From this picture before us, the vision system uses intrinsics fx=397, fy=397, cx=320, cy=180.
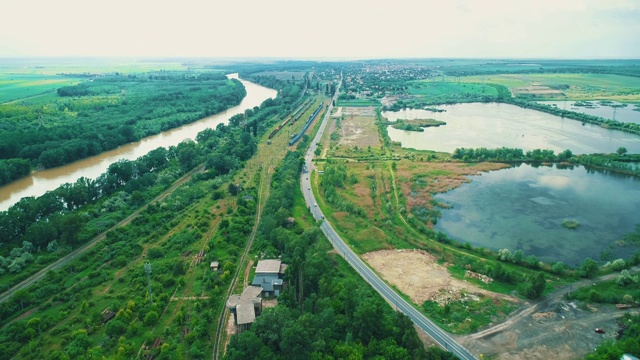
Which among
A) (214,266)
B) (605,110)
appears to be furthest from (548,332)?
(605,110)

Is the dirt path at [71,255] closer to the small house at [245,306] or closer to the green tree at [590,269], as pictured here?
the small house at [245,306]

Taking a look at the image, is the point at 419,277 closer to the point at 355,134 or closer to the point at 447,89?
the point at 355,134

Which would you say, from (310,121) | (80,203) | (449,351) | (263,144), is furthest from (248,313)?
(310,121)

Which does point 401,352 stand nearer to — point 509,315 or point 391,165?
point 509,315

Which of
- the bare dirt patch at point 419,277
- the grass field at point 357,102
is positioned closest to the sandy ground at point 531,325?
the bare dirt patch at point 419,277

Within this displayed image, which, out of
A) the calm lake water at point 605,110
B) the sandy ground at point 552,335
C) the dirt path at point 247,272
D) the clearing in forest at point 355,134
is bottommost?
the sandy ground at point 552,335

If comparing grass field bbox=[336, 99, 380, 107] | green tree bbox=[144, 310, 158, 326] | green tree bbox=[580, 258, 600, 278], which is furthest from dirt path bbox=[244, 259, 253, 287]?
grass field bbox=[336, 99, 380, 107]
